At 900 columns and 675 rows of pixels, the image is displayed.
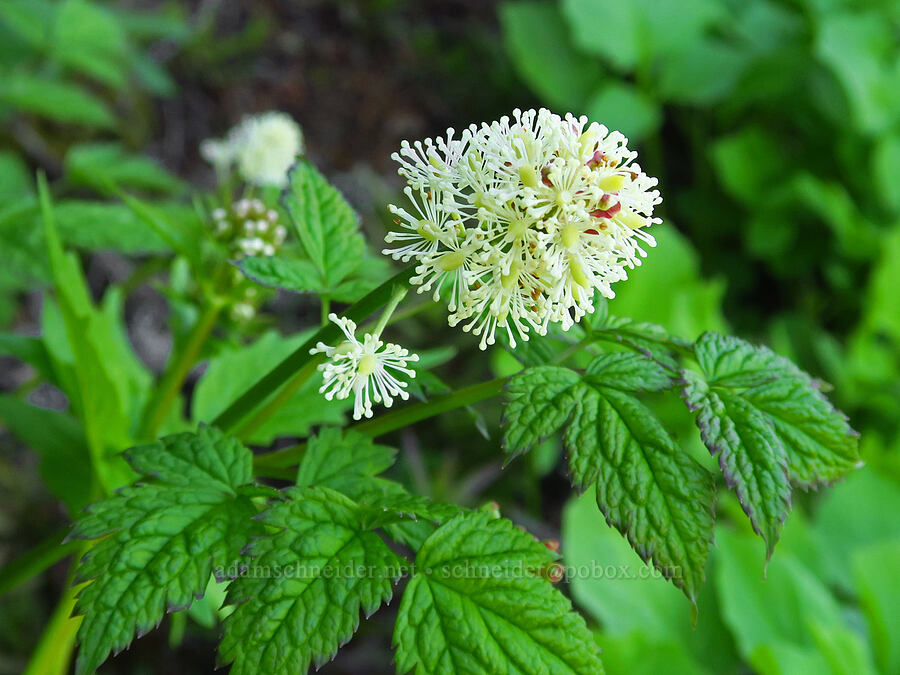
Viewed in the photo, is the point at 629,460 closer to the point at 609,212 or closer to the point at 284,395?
the point at 609,212

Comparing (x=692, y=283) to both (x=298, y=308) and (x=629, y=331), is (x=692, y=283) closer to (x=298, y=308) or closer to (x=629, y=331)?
(x=298, y=308)

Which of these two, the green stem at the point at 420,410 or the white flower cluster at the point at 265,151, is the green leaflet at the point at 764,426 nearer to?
the green stem at the point at 420,410

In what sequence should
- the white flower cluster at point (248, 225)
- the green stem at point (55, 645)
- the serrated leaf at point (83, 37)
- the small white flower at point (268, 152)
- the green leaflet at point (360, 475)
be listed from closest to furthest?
the green leaflet at point (360, 475)
the green stem at point (55, 645)
the white flower cluster at point (248, 225)
the small white flower at point (268, 152)
the serrated leaf at point (83, 37)

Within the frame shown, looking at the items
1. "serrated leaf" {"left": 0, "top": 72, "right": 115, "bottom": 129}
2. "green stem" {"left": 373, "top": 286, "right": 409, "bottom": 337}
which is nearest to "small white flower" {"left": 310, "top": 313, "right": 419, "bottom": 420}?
"green stem" {"left": 373, "top": 286, "right": 409, "bottom": 337}

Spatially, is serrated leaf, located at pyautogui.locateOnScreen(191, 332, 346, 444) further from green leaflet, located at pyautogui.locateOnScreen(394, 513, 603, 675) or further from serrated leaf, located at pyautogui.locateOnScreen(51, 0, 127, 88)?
serrated leaf, located at pyautogui.locateOnScreen(51, 0, 127, 88)

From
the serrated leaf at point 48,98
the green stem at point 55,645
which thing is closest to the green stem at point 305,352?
A: the green stem at point 55,645

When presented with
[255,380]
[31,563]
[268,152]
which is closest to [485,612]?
[31,563]
